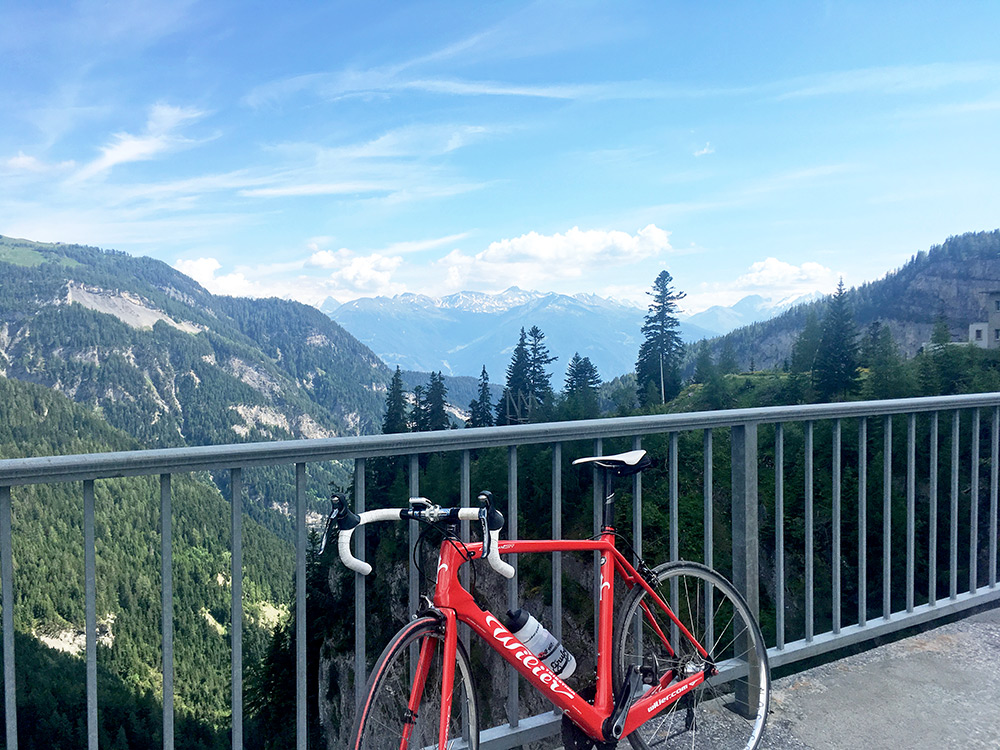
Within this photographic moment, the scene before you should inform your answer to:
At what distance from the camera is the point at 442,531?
2256mm

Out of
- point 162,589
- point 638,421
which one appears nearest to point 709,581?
point 638,421

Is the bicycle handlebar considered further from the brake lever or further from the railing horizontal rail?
the railing horizontal rail

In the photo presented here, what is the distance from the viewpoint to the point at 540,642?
7.89 ft

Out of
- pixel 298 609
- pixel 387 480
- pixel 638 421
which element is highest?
pixel 638 421

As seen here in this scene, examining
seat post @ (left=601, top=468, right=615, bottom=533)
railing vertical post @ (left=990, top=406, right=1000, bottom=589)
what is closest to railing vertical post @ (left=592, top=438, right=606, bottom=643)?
seat post @ (left=601, top=468, right=615, bottom=533)

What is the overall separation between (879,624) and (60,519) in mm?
75028

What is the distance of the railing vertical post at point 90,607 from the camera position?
2.05 meters

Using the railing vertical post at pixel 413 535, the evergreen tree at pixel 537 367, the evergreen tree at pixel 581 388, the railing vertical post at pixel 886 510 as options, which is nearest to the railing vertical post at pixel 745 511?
the railing vertical post at pixel 886 510

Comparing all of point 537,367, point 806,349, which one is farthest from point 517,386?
point 806,349

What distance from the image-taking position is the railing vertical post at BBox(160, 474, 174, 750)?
6.86 feet

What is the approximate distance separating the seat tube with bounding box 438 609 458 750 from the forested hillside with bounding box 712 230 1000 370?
12657 cm

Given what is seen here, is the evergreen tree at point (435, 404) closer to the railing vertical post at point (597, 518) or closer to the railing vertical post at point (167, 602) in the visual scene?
the railing vertical post at point (597, 518)

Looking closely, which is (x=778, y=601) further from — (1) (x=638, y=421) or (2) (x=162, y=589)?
(2) (x=162, y=589)

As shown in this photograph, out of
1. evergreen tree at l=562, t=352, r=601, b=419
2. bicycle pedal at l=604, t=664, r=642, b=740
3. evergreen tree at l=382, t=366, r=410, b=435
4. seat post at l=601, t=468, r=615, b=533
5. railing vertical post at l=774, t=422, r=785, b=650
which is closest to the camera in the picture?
bicycle pedal at l=604, t=664, r=642, b=740
